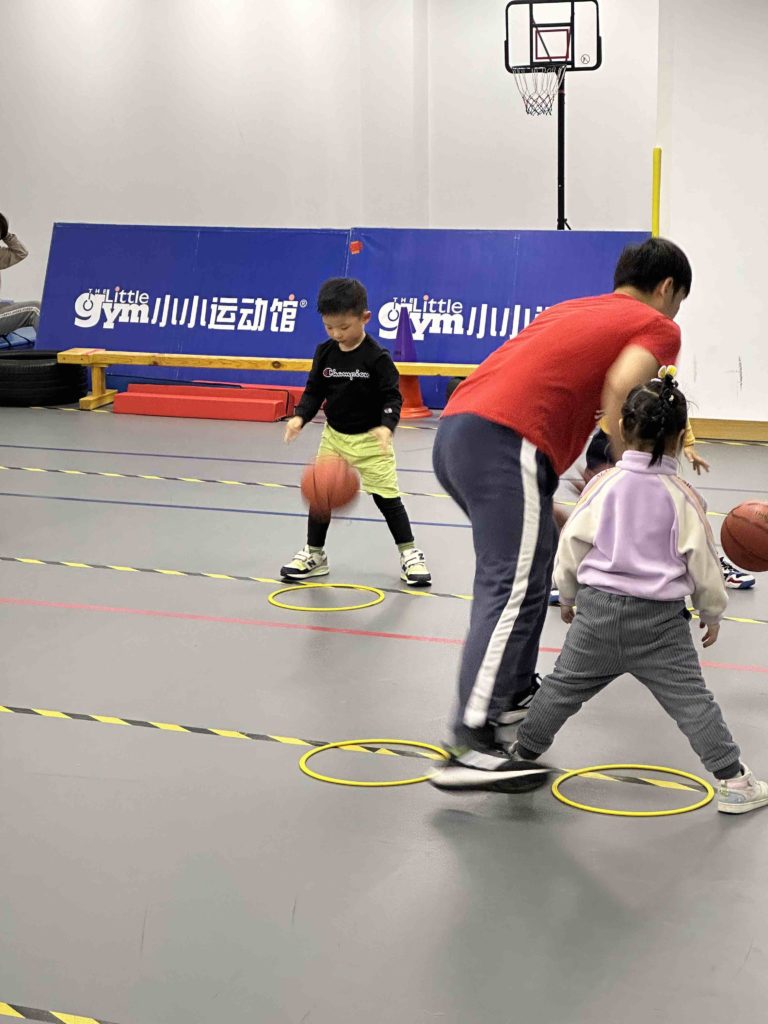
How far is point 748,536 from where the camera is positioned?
17.9ft

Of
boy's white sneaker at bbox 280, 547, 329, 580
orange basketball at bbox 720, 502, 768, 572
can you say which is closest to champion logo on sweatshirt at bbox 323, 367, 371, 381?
boy's white sneaker at bbox 280, 547, 329, 580

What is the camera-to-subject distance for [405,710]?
5.02 meters

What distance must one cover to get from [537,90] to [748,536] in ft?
33.6

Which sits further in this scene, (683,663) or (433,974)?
(683,663)

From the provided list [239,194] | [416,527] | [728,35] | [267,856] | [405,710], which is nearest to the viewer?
[267,856]

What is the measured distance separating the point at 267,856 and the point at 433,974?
79 cm

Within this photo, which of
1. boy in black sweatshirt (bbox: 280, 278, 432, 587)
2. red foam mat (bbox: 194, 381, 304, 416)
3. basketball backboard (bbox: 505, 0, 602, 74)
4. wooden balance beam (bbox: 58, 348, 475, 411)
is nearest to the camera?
boy in black sweatshirt (bbox: 280, 278, 432, 587)

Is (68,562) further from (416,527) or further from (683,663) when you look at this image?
(683,663)

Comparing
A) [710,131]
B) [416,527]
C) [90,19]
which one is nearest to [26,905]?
[416,527]

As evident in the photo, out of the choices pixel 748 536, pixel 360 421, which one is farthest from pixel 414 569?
pixel 748 536

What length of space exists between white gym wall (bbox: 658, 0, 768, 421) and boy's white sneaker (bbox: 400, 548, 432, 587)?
446cm

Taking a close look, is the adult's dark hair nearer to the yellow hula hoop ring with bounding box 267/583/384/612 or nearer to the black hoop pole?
the yellow hula hoop ring with bounding box 267/583/384/612

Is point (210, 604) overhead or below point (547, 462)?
below

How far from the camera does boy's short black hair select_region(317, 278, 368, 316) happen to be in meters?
6.38
